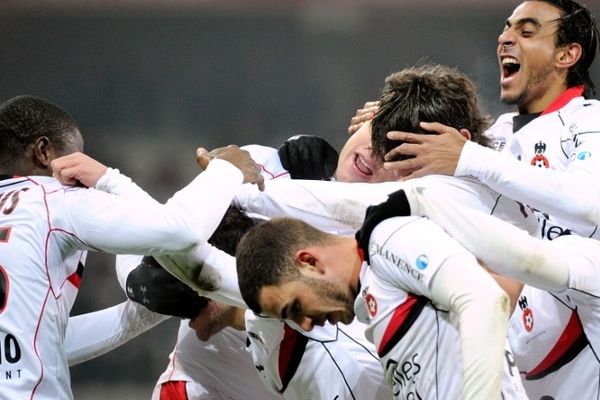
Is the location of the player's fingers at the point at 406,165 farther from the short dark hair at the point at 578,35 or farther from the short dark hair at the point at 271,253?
the short dark hair at the point at 578,35

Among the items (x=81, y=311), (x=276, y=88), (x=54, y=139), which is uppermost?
(x=54, y=139)

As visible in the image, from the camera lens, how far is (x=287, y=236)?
2611mm

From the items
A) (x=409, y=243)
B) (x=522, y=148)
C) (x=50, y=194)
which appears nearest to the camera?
(x=409, y=243)

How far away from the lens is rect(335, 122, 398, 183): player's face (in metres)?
3.53

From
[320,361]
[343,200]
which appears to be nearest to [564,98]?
[343,200]

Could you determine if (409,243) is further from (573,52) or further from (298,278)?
(573,52)

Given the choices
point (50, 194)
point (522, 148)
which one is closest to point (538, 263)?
point (522, 148)

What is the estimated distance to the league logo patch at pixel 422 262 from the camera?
2322 millimetres

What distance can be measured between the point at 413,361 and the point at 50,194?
116cm

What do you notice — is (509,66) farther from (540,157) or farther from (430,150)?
(430,150)

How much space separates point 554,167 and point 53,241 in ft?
5.42

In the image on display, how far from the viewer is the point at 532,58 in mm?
3785

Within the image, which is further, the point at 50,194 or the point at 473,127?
the point at 473,127

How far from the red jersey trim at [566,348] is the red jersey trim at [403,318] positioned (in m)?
0.84
